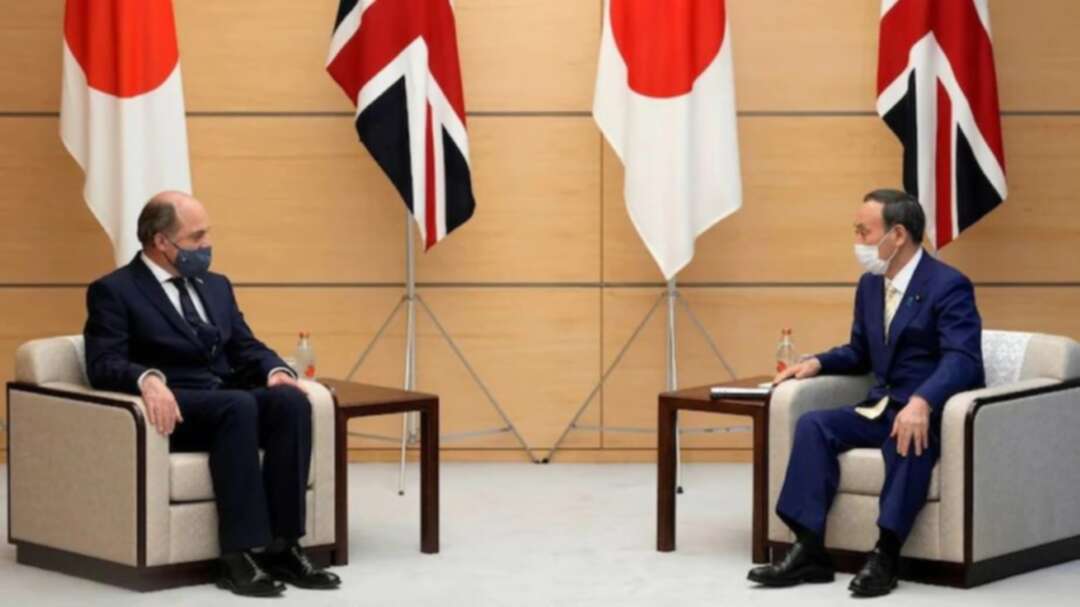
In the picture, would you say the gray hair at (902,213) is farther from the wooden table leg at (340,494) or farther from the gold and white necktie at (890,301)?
the wooden table leg at (340,494)

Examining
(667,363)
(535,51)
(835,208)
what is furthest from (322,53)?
(835,208)

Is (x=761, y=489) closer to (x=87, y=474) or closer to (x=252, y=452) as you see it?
(x=252, y=452)

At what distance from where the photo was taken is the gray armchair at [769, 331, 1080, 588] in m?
5.78

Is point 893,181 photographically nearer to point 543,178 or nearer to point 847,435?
point 543,178

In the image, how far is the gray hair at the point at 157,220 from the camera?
6.00 meters

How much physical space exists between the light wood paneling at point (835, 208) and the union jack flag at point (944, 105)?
1.30 feet

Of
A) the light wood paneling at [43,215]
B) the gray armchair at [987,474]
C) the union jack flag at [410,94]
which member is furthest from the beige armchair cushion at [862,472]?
the light wood paneling at [43,215]

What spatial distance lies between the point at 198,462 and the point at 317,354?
2.60 meters

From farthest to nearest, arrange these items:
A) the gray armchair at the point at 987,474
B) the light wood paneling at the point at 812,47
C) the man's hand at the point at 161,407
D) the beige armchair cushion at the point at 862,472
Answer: the light wood paneling at the point at 812,47
the beige armchair cushion at the point at 862,472
the gray armchair at the point at 987,474
the man's hand at the point at 161,407

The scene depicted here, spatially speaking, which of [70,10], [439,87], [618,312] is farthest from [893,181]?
[70,10]

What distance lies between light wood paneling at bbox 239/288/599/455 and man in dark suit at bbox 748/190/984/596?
2162 millimetres

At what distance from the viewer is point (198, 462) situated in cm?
579

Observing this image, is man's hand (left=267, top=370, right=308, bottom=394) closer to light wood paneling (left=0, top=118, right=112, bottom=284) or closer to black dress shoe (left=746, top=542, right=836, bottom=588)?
black dress shoe (left=746, top=542, right=836, bottom=588)

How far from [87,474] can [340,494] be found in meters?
0.82
